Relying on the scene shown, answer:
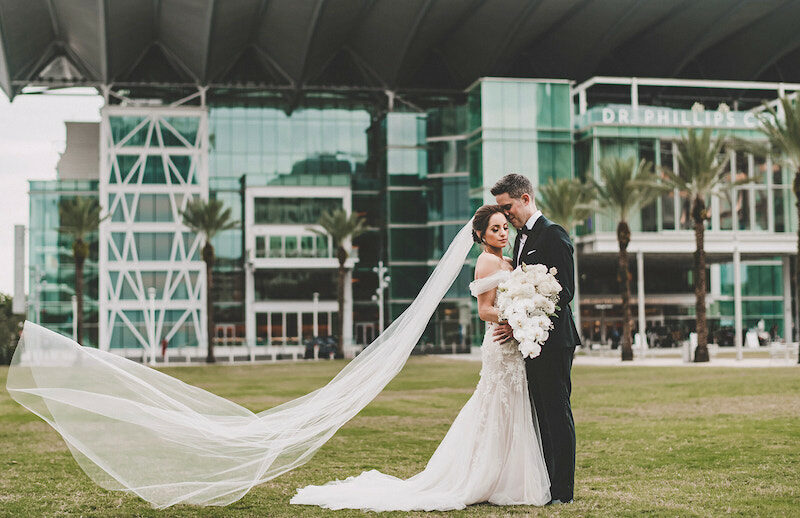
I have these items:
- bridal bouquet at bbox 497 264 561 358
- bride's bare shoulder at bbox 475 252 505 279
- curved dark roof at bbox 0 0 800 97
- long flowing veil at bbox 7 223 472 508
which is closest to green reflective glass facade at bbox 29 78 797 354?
curved dark roof at bbox 0 0 800 97

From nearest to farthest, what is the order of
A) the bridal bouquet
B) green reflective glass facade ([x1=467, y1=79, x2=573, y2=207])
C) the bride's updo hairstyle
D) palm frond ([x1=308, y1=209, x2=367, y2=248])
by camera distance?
the bridal bouquet < the bride's updo hairstyle < palm frond ([x1=308, y1=209, x2=367, y2=248]) < green reflective glass facade ([x1=467, y1=79, x2=573, y2=207])

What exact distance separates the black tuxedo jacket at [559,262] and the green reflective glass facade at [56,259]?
75981mm

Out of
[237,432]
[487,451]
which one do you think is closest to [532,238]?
[487,451]

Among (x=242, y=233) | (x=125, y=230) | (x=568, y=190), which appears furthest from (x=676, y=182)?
(x=125, y=230)

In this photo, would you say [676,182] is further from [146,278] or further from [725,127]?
[146,278]

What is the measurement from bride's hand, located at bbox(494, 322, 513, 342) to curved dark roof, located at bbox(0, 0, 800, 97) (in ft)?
210

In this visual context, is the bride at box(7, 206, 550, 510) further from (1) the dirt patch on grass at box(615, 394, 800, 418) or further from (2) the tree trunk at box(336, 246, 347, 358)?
(2) the tree trunk at box(336, 246, 347, 358)

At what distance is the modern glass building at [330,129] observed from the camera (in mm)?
72625

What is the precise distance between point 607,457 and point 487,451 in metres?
4.17

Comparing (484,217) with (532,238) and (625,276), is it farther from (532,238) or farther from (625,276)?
(625,276)

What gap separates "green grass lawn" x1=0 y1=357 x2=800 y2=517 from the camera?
8.94 meters

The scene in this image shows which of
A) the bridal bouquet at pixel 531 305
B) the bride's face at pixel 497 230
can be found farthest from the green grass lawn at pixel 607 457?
the bride's face at pixel 497 230

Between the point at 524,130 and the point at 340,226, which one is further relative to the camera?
the point at 524,130

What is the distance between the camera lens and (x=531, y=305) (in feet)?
28.1
